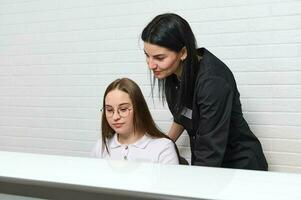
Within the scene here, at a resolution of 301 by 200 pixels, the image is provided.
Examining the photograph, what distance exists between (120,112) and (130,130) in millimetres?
89

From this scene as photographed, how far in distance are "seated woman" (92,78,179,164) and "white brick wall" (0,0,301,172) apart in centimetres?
66

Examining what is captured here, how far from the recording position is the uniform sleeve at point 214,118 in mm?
1404

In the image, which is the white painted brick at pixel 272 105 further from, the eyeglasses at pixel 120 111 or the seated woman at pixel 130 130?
the eyeglasses at pixel 120 111

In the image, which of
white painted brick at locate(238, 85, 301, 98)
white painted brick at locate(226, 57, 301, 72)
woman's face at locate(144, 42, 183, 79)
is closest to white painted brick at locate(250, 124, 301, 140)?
white painted brick at locate(238, 85, 301, 98)

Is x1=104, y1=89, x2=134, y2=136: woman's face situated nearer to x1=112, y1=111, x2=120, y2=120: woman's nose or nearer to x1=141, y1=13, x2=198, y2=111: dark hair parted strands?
x1=112, y1=111, x2=120, y2=120: woman's nose

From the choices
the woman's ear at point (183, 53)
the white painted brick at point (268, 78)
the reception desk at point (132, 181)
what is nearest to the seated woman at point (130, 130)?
the woman's ear at point (183, 53)

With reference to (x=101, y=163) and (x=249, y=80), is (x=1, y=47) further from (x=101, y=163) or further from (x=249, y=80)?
(x=101, y=163)

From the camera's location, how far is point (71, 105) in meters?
2.52

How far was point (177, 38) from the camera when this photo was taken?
4.67 feet

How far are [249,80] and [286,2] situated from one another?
0.44m

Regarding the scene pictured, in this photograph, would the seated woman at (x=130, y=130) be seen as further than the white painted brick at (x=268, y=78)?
No

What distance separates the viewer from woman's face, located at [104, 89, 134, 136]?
155cm

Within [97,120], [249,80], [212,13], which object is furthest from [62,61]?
[249,80]

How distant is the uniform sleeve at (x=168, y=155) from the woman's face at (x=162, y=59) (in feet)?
0.96
